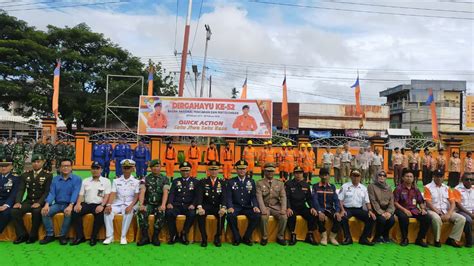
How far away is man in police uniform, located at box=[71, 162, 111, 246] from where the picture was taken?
215 inches

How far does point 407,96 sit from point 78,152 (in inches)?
1838

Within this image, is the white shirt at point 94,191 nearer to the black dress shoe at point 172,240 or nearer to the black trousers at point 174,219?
the black trousers at point 174,219

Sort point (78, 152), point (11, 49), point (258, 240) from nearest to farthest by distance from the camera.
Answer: point (258, 240) < point (78, 152) < point (11, 49)

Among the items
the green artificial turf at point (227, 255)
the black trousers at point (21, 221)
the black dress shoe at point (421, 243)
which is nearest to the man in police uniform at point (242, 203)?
the green artificial turf at point (227, 255)

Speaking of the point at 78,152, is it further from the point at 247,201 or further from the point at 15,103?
the point at 15,103

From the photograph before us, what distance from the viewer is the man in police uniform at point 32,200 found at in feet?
17.8

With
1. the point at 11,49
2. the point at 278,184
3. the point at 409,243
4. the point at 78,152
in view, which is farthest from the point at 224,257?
the point at 11,49

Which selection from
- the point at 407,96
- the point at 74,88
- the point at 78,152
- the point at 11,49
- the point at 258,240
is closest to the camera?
the point at 258,240

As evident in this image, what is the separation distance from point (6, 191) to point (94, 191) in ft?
4.49

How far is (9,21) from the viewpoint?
1043 inches

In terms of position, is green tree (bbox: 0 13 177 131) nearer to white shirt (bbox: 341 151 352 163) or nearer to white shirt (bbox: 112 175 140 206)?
white shirt (bbox: 341 151 352 163)

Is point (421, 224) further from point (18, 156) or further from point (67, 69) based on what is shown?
point (67, 69)

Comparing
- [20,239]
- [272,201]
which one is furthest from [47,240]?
[272,201]

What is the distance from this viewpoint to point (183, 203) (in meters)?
5.84
